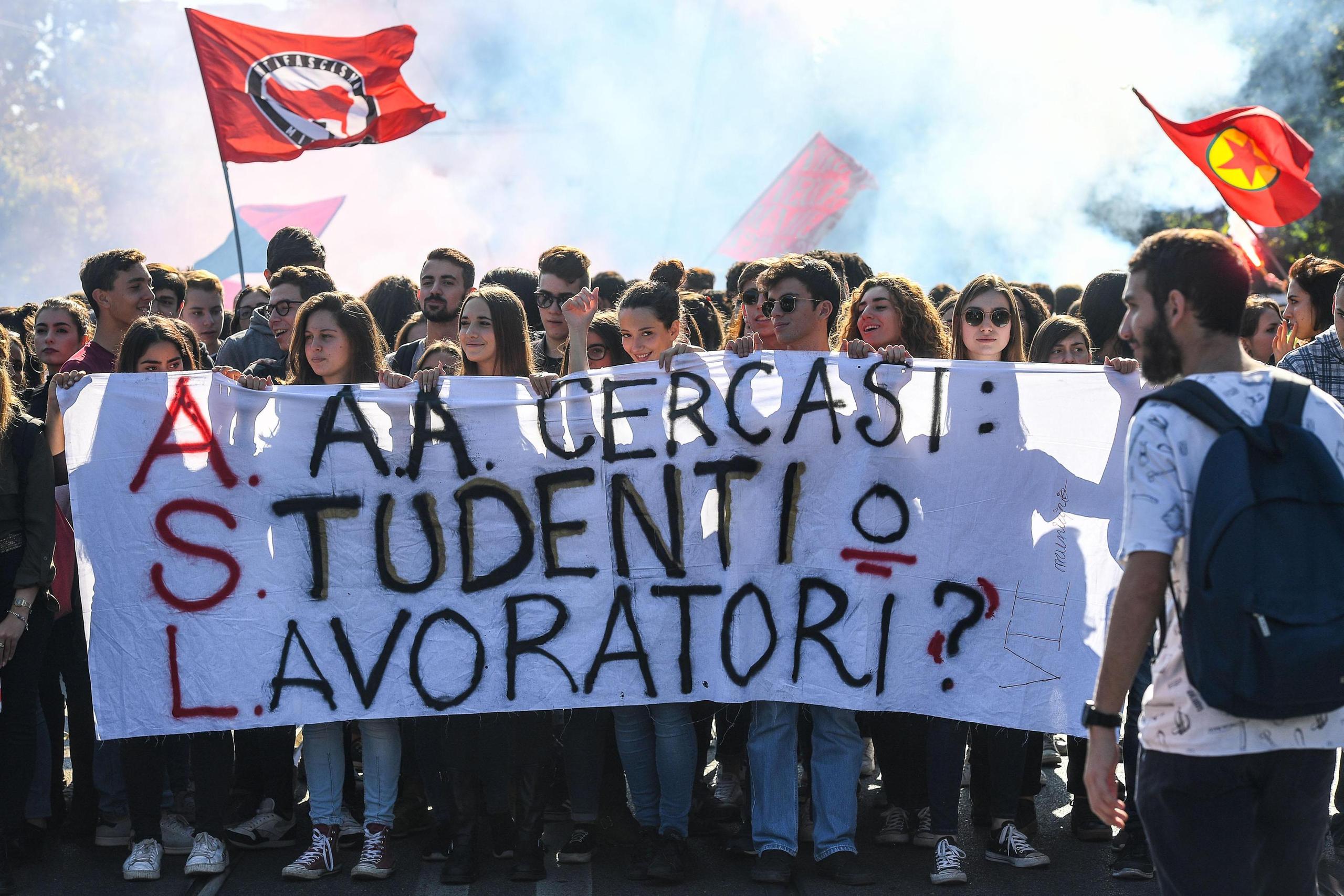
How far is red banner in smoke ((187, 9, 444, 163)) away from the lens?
27.0ft

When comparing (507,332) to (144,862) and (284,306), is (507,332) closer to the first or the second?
(284,306)

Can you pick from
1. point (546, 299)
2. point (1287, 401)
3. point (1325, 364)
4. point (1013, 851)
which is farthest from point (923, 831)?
point (546, 299)

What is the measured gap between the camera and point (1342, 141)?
19.6 m

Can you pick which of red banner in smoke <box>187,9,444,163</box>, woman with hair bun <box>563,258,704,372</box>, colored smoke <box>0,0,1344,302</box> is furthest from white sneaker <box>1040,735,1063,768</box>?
colored smoke <box>0,0,1344,302</box>

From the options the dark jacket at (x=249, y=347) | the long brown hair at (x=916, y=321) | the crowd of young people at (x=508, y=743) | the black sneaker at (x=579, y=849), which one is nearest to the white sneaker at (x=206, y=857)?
the crowd of young people at (x=508, y=743)

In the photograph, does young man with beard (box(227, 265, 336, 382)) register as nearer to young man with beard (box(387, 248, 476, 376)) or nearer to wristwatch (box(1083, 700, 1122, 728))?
young man with beard (box(387, 248, 476, 376))

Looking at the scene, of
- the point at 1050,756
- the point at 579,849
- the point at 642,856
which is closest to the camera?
the point at 642,856

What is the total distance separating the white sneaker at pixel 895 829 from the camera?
4566 millimetres

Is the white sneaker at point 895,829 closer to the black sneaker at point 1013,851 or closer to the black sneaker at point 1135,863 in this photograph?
the black sneaker at point 1013,851

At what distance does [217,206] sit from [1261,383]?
44.0m

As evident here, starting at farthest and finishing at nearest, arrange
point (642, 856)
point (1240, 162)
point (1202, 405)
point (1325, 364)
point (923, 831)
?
point (1240, 162) → point (1325, 364) → point (923, 831) → point (642, 856) → point (1202, 405)

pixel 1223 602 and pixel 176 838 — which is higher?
pixel 1223 602

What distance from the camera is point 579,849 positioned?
14.5ft

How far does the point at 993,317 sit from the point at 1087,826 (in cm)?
183
